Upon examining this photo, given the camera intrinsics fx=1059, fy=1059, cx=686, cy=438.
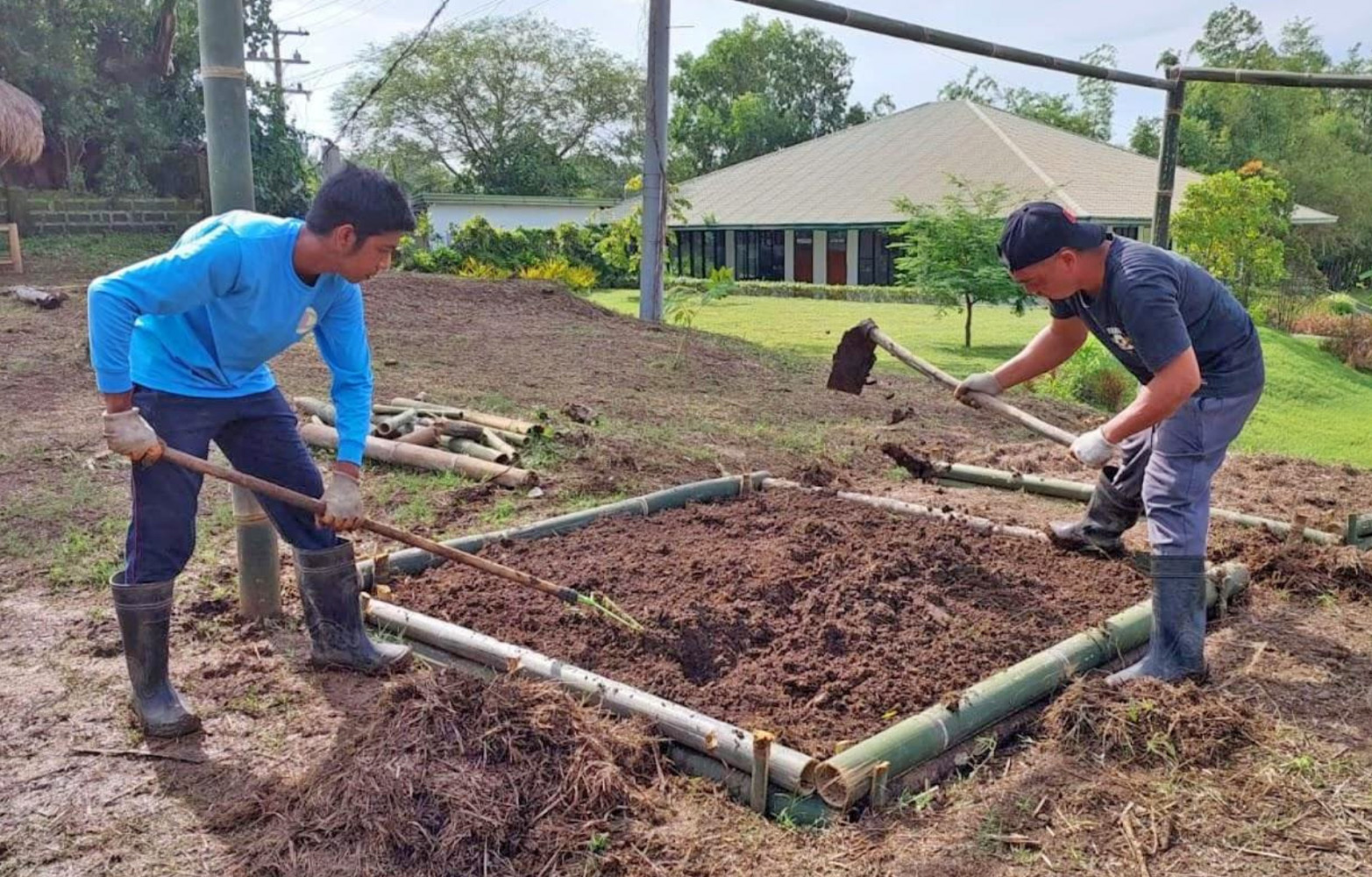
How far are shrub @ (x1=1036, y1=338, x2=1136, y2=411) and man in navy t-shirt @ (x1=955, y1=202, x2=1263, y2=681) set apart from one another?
7270 millimetres

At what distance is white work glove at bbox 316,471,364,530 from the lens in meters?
3.21

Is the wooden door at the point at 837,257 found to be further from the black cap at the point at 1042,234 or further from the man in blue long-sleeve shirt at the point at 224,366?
the man in blue long-sleeve shirt at the point at 224,366

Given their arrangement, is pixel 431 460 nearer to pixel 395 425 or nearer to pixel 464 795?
pixel 395 425

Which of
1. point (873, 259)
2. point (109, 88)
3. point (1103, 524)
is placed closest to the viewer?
point (1103, 524)

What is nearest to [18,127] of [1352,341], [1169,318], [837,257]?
[1169,318]

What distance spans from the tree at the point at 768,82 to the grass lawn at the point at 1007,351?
34513mm

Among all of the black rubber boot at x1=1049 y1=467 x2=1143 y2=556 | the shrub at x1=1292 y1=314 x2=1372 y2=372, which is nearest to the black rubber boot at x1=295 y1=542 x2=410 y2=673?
the black rubber boot at x1=1049 y1=467 x2=1143 y2=556

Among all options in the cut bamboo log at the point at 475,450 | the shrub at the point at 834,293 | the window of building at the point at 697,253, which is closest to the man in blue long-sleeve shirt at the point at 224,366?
the cut bamboo log at the point at 475,450

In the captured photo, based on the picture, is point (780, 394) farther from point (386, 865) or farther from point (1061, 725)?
point (386, 865)

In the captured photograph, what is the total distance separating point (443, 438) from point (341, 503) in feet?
10.8

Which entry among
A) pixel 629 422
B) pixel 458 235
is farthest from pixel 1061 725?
pixel 458 235

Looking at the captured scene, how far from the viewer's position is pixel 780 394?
31.2 feet

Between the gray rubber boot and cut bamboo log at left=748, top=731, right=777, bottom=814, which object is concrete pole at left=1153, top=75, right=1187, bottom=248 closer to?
the gray rubber boot

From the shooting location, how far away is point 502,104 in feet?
158
